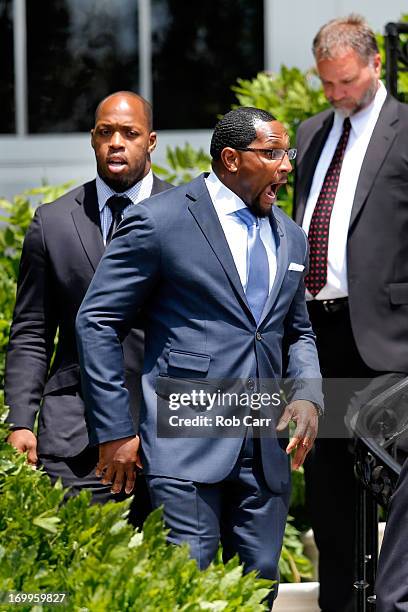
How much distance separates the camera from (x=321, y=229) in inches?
210

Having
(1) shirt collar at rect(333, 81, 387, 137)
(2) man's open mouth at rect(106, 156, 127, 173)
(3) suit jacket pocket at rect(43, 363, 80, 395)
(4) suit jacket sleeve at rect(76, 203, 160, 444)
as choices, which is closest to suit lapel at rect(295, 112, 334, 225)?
(1) shirt collar at rect(333, 81, 387, 137)

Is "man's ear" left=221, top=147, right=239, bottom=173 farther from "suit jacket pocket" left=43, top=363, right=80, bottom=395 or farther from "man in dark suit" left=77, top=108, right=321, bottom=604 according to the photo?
"suit jacket pocket" left=43, top=363, right=80, bottom=395

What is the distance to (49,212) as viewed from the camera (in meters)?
4.64

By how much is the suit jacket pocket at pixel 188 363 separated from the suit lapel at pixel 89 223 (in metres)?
0.61

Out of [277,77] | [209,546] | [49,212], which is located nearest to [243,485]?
[209,546]

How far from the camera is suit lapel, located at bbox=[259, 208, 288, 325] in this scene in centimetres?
416

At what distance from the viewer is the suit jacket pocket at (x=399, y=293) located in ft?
→ 17.4

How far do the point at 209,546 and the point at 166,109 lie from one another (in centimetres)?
587

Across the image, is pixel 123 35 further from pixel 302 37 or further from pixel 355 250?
pixel 355 250

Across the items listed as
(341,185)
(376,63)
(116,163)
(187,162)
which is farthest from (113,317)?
(187,162)

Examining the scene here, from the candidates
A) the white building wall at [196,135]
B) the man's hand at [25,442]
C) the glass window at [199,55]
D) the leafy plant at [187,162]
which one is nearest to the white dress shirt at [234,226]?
the man's hand at [25,442]

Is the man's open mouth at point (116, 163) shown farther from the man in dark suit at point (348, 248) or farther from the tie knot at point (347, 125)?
the tie knot at point (347, 125)

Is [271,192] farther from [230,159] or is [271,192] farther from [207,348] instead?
[207,348]

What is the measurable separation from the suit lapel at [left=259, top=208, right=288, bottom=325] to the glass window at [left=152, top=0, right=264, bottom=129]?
17.0 ft
